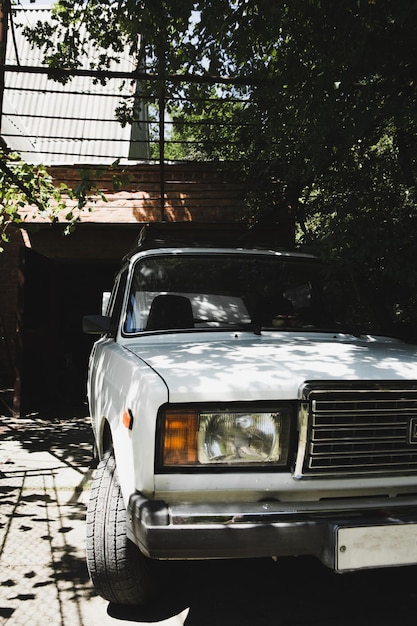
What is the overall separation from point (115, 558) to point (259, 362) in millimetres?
1067

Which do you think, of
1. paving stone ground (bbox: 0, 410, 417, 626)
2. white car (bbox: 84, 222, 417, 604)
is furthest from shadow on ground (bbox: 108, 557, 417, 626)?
white car (bbox: 84, 222, 417, 604)

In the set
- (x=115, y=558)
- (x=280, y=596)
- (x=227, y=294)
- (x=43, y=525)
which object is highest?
(x=227, y=294)

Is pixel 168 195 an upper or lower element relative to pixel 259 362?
upper

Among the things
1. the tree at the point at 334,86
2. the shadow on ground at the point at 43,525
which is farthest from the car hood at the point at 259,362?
the shadow on ground at the point at 43,525

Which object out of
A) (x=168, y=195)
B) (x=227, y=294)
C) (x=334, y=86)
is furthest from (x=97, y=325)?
(x=168, y=195)

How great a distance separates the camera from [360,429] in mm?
2326

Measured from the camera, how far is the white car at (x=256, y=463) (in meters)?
2.13

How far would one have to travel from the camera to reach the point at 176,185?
8461mm

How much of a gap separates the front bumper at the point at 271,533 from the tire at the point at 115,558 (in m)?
0.33

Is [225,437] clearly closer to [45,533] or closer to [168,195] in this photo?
[45,533]

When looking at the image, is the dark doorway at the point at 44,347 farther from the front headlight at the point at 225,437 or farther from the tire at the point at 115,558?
the front headlight at the point at 225,437

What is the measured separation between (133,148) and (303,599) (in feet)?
46.7

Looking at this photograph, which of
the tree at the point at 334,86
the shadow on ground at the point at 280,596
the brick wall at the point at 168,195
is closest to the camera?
the shadow on ground at the point at 280,596

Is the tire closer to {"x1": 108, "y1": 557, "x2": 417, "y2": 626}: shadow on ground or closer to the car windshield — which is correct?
{"x1": 108, "y1": 557, "x2": 417, "y2": 626}: shadow on ground
